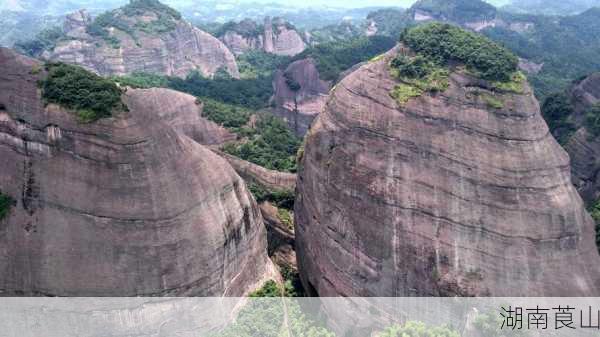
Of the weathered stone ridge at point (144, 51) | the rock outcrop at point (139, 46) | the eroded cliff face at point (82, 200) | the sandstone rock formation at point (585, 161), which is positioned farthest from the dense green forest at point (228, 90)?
the eroded cliff face at point (82, 200)

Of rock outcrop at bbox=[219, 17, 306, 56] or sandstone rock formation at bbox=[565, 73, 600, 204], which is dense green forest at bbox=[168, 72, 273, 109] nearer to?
rock outcrop at bbox=[219, 17, 306, 56]

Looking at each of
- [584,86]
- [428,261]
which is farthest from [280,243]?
[584,86]

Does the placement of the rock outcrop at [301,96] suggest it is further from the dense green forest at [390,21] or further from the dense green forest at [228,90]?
the dense green forest at [390,21]

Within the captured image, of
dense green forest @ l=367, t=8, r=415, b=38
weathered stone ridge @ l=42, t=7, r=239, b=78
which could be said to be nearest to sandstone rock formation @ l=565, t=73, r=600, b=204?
weathered stone ridge @ l=42, t=7, r=239, b=78

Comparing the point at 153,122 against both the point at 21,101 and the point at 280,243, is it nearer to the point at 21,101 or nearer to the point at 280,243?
the point at 21,101

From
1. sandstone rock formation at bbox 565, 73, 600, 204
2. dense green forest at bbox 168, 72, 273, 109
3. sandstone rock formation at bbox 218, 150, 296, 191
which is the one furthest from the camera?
dense green forest at bbox 168, 72, 273, 109

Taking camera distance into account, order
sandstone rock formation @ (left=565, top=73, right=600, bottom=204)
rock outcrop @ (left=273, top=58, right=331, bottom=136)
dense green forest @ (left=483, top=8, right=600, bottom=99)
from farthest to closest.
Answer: dense green forest @ (left=483, top=8, right=600, bottom=99), rock outcrop @ (left=273, top=58, right=331, bottom=136), sandstone rock formation @ (left=565, top=73, right=600, bottom=204)

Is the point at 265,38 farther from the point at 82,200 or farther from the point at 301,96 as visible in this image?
the point at 82,200
